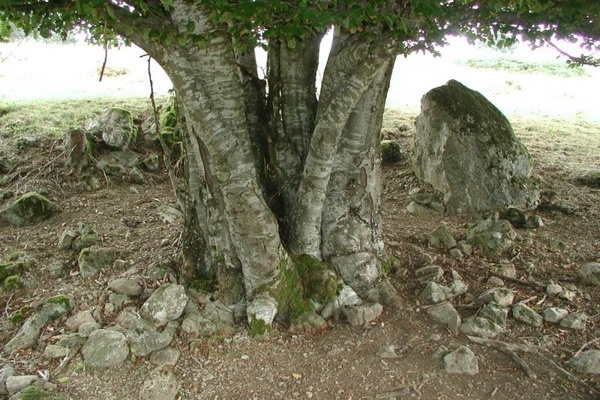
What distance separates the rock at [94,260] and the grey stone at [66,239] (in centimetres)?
44

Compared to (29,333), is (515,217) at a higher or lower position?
higher

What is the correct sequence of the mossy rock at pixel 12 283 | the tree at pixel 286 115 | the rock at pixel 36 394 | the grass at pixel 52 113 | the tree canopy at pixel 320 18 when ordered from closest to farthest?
the tree canopy at pixel 320 18 < the tree at pixel 286 115 < the rock at pixel 36 394 < the mossy rock at pixel 12 283 < the grass at pixel 52 113

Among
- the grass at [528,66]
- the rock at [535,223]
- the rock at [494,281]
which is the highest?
the grass at [528,66]

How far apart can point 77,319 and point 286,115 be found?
2.08 metres

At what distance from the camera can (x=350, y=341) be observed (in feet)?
10.8

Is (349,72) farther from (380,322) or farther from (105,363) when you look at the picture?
(105,363)

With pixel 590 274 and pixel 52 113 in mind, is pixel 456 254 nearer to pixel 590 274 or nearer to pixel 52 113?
pixel 590 274

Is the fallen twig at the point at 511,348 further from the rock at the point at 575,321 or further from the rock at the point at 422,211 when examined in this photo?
the rock at the point at 422,211

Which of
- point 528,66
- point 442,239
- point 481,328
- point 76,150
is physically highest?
point 528,66

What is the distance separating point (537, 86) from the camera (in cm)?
1430

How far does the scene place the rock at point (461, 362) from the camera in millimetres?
2980

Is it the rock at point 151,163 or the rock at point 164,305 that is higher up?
the rock at point 151,163

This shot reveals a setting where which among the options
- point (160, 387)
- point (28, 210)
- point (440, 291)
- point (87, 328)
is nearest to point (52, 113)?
point (28, 210)

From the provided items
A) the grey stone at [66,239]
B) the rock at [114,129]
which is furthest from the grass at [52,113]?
the grey stone at [66,239]
